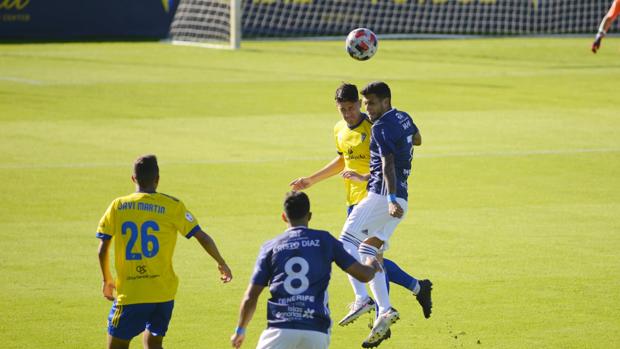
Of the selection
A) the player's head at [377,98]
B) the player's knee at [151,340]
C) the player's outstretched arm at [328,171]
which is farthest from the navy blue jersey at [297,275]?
the player's outstretched arm at [328,171]

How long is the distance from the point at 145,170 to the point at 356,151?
3.33m

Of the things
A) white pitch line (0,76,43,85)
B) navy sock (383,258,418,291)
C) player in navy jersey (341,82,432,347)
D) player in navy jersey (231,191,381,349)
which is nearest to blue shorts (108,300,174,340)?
player in navy jersey (231,191,381,349)

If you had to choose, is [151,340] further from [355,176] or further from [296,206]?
[355,176]

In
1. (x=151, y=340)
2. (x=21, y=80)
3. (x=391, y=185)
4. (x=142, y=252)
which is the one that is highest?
(x=142, y=252)

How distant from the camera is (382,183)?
416 inches

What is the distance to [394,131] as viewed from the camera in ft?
34.1

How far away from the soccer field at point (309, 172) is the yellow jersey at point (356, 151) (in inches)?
→ 51.6

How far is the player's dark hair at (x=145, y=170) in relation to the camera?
27.8 ft

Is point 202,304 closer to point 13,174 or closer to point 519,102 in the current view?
point 13,174

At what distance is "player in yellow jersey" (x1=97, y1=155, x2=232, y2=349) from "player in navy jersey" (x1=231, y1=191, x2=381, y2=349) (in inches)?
43.2

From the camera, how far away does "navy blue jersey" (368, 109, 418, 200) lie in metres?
10.4

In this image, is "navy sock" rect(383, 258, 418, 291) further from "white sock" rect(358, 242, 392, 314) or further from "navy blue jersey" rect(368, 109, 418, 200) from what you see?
"navy blue jersey" rect(368, 109, 418, 200)

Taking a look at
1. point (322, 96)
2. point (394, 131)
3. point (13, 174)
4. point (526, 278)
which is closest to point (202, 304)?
point (394, 131)

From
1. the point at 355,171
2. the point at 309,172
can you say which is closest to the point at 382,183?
the point at 355,171
